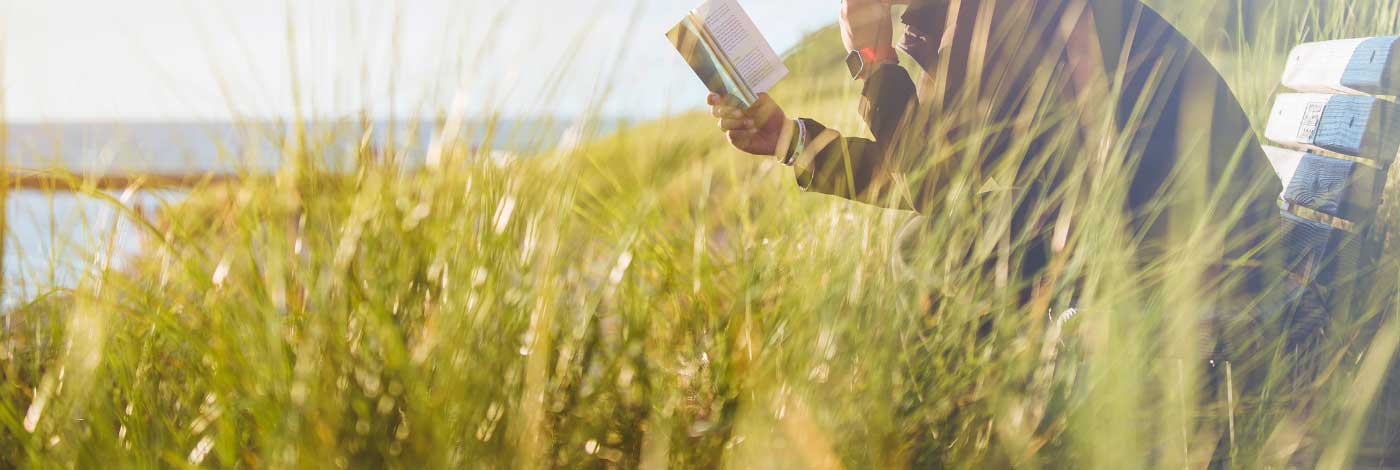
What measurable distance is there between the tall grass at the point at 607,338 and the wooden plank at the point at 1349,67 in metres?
0.86

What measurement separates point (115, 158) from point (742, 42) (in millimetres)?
1011

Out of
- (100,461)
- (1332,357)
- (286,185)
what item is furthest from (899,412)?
(1332,357)

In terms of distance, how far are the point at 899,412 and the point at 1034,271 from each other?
620 mm

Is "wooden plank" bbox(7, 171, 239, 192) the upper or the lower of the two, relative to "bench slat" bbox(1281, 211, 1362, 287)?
upper

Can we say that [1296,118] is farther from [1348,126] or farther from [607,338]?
[607,338]

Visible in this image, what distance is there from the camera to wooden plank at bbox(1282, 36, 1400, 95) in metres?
2.24

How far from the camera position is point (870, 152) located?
204 cm

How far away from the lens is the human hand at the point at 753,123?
1949mm

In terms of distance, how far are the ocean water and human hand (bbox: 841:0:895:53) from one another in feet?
2.55

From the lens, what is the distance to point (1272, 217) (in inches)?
78.0

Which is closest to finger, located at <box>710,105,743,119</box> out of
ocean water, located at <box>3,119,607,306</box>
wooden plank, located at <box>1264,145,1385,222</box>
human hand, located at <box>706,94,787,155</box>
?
→ human hand, located at <box>706,94,787,155</box>

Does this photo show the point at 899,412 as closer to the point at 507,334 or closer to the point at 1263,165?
the point at 507,334

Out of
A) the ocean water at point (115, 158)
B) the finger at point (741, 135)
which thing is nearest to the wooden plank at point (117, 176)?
the ocean water at point (115, 158)

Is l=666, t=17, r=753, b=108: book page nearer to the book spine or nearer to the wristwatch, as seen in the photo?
the book spine
